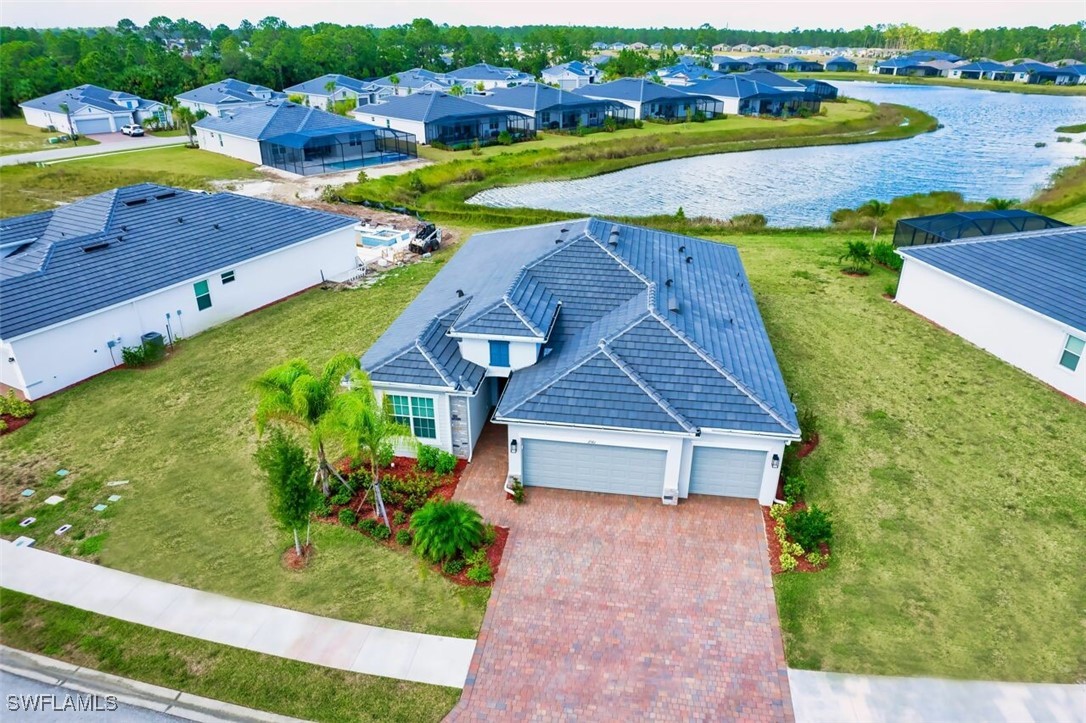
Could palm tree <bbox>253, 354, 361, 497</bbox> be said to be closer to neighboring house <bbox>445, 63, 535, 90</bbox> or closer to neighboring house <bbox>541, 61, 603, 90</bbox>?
neighboring house <bbox>445, 63, 535, 90</bbox>

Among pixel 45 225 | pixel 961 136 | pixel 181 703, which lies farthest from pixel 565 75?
pixel 181 703

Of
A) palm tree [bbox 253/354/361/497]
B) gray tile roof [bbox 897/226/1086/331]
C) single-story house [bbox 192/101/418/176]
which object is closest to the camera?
palm tree [bbox 253/354/361/497]

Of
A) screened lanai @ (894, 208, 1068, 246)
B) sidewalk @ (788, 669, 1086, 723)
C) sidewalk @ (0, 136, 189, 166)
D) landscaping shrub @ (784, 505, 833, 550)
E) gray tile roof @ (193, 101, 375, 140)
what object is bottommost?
sidewalk @ (788, 669, 1086, 723)

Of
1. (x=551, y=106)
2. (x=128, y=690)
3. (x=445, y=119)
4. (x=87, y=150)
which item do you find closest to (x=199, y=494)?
(x=128, y=690)

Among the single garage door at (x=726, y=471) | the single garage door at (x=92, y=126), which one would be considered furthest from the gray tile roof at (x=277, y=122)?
the single garage door at (x=726, y=471)

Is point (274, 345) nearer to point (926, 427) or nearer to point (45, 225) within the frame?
point (45, 225)

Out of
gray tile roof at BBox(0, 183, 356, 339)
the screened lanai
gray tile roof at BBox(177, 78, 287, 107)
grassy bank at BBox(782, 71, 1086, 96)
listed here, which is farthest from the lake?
grassy bank at BBox(782, 71, 1086, 96)
